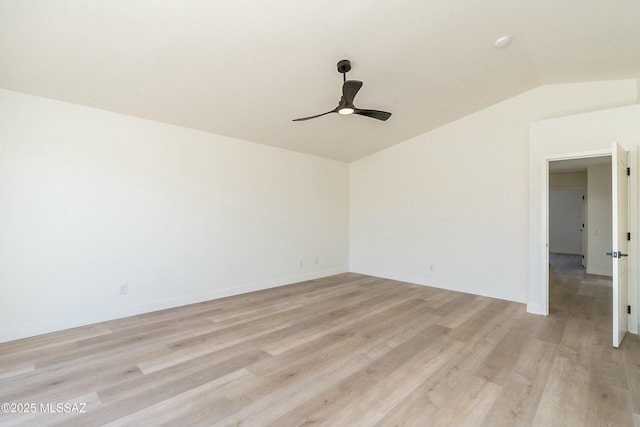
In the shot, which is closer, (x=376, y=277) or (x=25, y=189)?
(x=25, y=189)

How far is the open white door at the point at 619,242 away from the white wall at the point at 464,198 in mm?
1195

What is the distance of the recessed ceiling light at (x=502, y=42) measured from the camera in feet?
10.2

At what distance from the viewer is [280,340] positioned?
3.14 m

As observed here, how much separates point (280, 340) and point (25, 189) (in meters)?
3.17

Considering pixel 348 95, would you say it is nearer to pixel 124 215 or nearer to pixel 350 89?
pixel 350 89

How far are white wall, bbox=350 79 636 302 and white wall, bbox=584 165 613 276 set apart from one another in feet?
11.8

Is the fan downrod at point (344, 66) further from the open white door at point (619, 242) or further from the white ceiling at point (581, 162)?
the white ceiling at point (581, 162)

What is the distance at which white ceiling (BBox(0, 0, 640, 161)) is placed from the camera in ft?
7.91

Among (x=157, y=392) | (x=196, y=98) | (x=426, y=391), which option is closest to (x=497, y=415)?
(x=426, y=391)

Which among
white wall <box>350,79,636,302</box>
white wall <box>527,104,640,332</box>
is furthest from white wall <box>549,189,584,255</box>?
white wall <box>527,104,640,332</box>

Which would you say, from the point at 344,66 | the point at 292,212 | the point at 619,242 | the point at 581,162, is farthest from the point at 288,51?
the point at 581,162

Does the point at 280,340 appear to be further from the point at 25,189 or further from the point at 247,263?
the point at 25,189

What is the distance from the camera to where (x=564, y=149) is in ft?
12.7

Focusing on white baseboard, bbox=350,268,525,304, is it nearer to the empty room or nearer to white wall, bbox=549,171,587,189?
the empty room
